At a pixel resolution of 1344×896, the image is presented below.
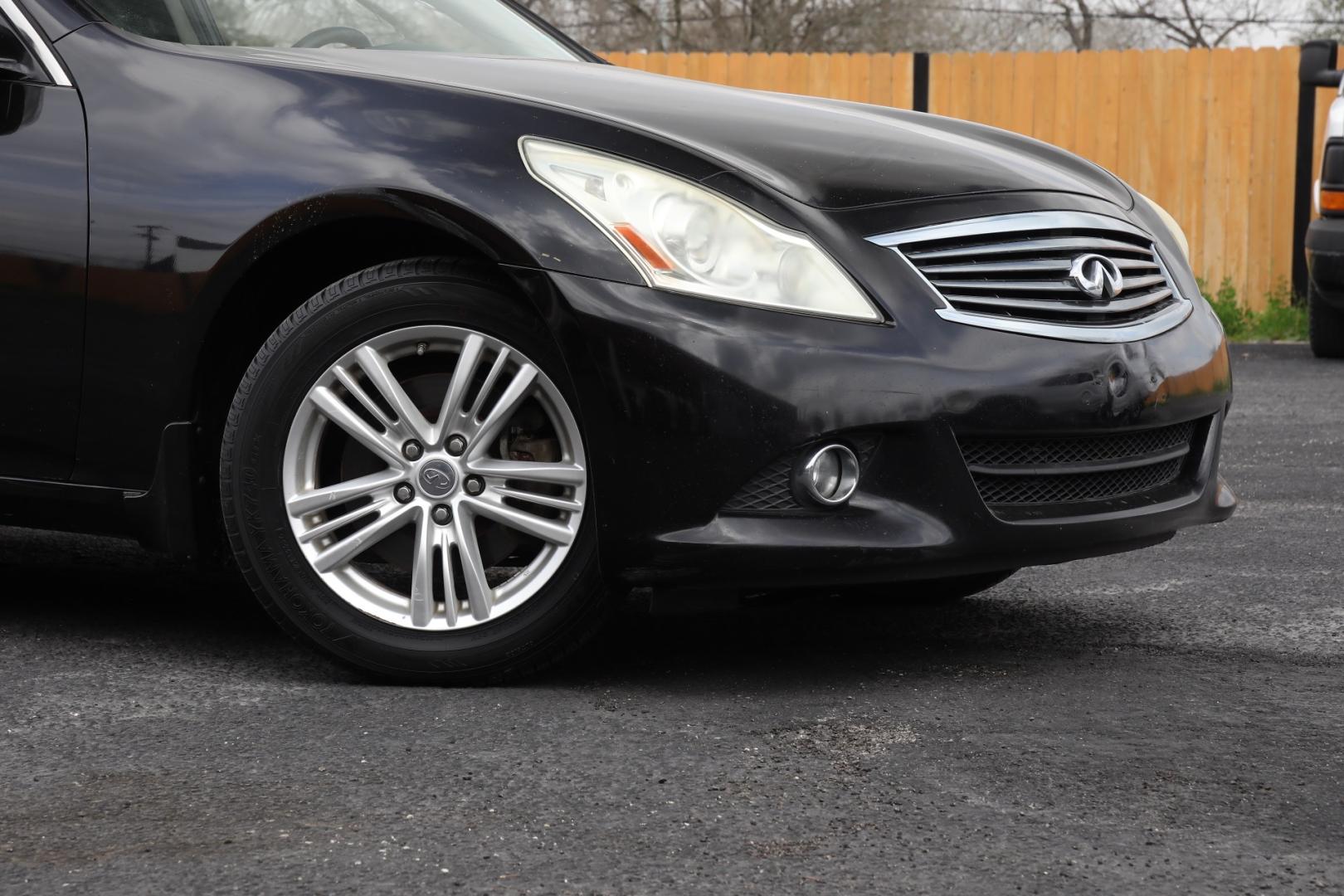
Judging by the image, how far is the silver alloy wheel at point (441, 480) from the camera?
3283 millimetres

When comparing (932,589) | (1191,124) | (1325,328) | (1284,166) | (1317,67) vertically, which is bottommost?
(1325,328)

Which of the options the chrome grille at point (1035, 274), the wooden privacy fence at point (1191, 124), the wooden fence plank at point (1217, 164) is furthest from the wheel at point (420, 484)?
the wooden fence plank at point (1217, 164)

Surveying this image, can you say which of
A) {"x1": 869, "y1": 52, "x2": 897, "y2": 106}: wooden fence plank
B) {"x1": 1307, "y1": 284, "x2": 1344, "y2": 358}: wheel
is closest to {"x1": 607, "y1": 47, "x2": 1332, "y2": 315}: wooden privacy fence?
{"x1": 869, "y1": 52, "x2": 897, "y2": 106}: wooden fence plank

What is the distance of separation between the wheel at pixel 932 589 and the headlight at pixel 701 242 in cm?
123

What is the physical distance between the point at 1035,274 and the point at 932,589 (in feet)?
3.60

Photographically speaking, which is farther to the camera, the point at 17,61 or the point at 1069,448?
the point at 17,61

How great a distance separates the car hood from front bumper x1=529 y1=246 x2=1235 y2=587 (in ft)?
0.99

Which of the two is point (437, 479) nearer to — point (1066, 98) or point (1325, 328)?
point (1325, 328)

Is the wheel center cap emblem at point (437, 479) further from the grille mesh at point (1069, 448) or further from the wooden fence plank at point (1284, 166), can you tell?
the wooden fence plank at point (1284, 166)

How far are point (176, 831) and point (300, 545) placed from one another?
0.89 m

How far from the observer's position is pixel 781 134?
11.5 feet

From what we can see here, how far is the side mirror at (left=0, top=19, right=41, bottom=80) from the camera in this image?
3.59m

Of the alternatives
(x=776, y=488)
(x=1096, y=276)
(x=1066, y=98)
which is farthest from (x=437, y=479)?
(x=1066, y=98)

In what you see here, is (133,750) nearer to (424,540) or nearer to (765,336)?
(424,540)
